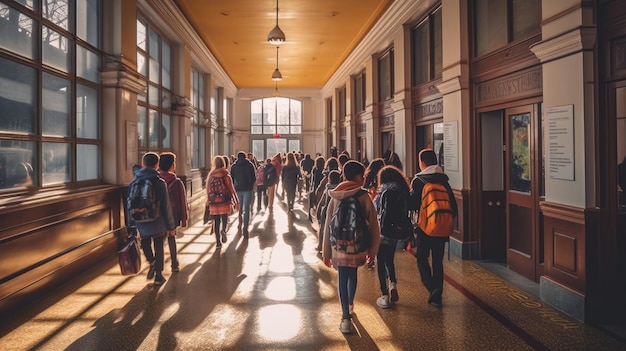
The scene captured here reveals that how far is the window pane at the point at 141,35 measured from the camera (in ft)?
26.1

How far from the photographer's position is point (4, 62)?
3.97m

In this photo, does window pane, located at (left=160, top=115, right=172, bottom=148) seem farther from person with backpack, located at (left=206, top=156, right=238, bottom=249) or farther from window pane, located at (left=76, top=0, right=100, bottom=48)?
Result: person with backpack, located at (left=206, top=156, right=238, bottom=249)

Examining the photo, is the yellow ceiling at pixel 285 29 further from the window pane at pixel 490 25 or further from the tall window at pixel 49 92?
the tall window at pixel 49 92

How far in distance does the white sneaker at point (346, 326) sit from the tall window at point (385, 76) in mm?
7563

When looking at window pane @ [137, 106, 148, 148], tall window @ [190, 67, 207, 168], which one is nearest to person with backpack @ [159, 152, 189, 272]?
window pane @ [137, 106, 148, 148]

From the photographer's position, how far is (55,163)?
4.96 metres

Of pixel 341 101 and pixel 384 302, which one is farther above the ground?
pixel 341 101

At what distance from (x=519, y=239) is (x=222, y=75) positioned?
43.0ft

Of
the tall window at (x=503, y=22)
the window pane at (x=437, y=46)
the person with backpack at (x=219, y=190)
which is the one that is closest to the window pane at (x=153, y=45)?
the person with backpack at (x=219, y=190)

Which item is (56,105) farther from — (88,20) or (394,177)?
(394,177)

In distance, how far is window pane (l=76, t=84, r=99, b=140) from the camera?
18.1 ft

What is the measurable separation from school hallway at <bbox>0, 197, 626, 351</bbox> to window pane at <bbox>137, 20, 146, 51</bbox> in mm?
4578

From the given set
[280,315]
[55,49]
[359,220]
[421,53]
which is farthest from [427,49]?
[55,49]

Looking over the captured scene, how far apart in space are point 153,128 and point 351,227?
680 centimetres
